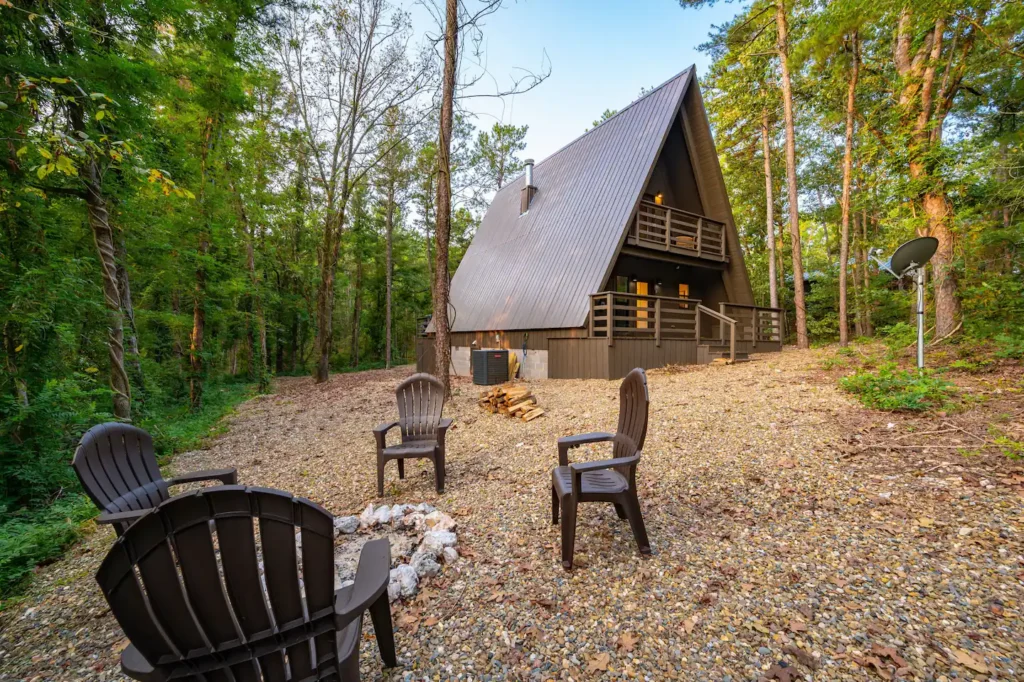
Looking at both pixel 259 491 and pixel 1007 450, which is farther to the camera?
pixel 1007 450

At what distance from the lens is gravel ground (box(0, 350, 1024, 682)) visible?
1.68 meters

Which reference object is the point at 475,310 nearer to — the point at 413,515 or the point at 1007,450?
the point at 413,515

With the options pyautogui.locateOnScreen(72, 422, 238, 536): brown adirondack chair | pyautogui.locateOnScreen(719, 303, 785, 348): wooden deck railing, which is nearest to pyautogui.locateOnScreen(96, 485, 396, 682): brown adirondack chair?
pyautogui.locateOnScreen(72, 422, 238, 536): brown adirondack chair

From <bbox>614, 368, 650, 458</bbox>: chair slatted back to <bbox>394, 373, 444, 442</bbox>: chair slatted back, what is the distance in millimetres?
2024

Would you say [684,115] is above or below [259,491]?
above

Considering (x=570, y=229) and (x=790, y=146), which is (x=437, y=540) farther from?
(x=790, y=146)

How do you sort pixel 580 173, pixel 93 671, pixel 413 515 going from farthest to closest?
pixel 580 173, pixel 413 515, pixel 93 671

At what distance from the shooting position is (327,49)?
37.6 ft

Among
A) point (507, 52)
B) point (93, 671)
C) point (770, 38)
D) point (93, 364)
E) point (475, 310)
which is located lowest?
point (93, 671)

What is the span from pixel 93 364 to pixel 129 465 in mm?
3811

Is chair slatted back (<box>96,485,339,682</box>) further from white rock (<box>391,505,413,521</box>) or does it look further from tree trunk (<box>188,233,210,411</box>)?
tree trunk (<box>188,233,210,411</box>)

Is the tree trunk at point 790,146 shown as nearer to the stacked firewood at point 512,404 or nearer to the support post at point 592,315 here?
the support post at point 592,315

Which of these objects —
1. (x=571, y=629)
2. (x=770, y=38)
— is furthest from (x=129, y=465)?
(x=770, y=38)

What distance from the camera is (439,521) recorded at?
2.88 meters
